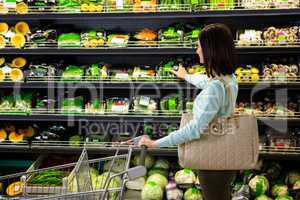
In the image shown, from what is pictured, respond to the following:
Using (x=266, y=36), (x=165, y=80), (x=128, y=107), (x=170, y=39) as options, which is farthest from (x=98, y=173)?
(x=266, y=36)

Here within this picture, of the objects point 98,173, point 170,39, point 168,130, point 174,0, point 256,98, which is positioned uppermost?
point 174,0

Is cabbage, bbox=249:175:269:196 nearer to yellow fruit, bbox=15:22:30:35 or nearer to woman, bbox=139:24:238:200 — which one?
woman, bbox=139:24:238:200

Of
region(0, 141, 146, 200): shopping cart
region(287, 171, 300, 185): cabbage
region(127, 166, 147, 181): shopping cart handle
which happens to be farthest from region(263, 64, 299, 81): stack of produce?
region(127, 166, 147, 181): shopping cart handle

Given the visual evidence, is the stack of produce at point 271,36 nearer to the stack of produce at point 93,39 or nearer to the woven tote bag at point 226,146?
the stack of produce at point 93,39

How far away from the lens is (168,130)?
13.8 ft

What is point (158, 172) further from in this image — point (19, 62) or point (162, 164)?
point (19, 62)

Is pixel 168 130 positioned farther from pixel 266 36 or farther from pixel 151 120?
pixel 266 36

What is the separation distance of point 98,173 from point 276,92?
5.64 ft

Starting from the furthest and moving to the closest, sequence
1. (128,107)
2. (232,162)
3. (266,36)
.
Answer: (128,107)
(266,36)
(232,162)

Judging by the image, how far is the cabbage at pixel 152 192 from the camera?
3.93 m

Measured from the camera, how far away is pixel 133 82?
13.3 feet

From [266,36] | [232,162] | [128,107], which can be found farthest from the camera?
[128,107]

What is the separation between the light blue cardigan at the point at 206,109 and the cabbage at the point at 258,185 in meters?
1.54

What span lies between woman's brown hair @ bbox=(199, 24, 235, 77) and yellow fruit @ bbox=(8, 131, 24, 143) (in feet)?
7.74
